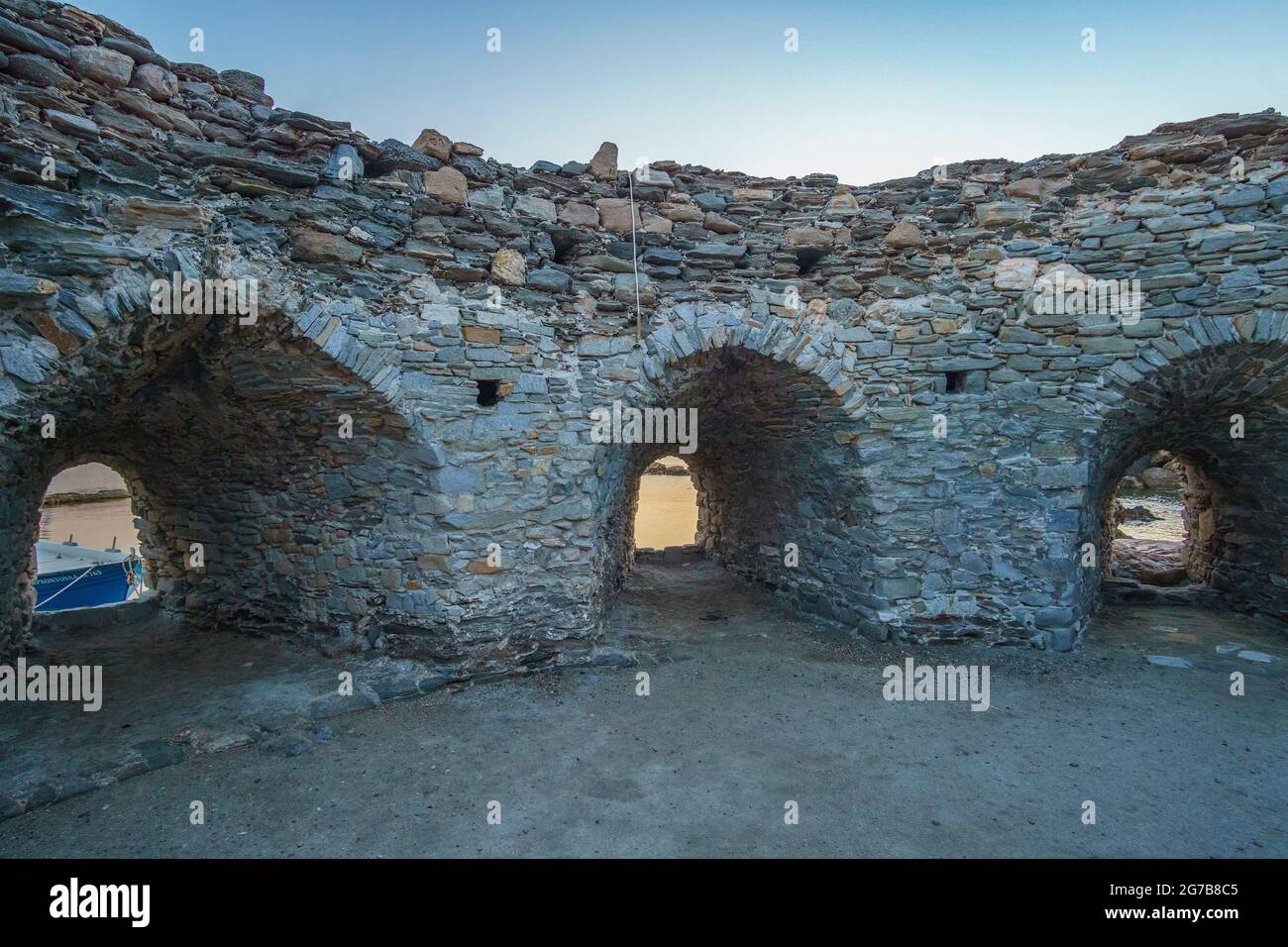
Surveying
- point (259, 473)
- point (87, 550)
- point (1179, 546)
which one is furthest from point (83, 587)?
point (1179, 546)

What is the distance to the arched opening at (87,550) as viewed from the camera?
936cm

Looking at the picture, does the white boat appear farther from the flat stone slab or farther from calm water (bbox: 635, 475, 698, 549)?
the flat stone slab

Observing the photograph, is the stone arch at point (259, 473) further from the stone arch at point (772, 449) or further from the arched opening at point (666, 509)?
the arched opening at point (666, 509)

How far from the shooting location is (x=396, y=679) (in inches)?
194

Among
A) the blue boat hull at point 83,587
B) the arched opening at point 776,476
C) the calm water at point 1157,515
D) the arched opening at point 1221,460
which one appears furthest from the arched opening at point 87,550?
the calm water at point 1157,515

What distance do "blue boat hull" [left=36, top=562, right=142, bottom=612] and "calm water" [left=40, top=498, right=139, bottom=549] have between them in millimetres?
6145

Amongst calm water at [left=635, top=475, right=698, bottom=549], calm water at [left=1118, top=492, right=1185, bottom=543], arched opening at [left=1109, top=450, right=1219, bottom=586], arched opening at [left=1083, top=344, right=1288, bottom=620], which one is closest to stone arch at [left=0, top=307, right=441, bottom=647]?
arched opening at [left=1083, top=344, right=1288, bottom=620]

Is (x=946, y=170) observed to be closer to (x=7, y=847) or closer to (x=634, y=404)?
(x=634, y=404)

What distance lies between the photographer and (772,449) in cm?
711

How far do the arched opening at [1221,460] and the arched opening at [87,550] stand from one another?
9.84m

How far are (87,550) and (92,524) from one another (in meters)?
10.2

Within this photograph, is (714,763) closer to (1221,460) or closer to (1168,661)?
(1168,661)

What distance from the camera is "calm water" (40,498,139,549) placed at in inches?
645

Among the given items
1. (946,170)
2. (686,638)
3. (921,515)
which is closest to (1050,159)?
(946,170)
